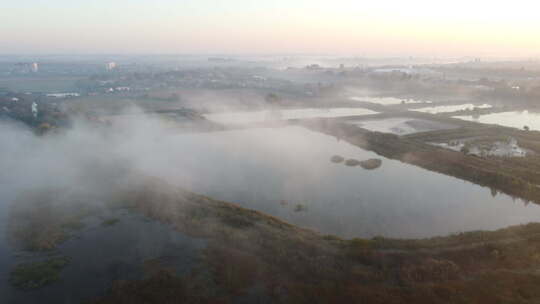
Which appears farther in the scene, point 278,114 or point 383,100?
point 383,100

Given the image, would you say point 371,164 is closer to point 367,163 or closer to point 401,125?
point 367,163

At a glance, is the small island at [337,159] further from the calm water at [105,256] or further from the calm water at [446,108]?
the calm water at [446,108]

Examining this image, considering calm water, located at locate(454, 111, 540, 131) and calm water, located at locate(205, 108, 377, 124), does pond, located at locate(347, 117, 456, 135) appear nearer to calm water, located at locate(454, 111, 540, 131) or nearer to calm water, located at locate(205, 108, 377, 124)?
calm water, located at locate(205, 108, 377, 124)

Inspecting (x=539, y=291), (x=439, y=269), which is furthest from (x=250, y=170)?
(x=539, y=291)

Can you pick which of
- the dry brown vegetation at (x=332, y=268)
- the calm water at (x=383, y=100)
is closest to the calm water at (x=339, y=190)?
the dry brown vegetation at (x=332, y=268)

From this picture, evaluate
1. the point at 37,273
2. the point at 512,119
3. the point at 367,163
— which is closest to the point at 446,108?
the point at 512,119

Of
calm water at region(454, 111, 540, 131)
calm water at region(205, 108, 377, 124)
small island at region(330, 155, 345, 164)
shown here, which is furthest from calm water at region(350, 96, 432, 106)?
small island at region(330, 155, 345, 164)
